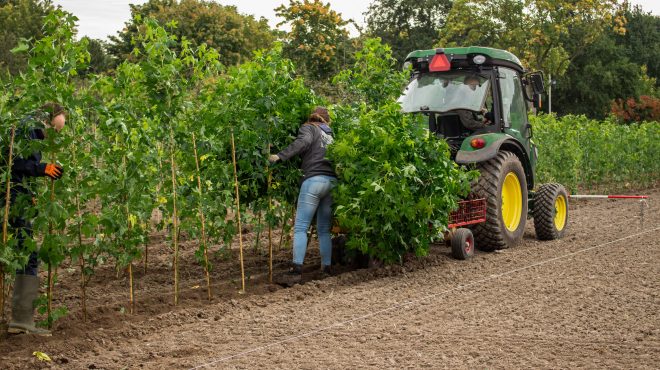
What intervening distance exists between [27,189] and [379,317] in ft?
9.37

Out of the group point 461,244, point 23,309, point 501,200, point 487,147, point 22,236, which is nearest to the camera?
point 22,236

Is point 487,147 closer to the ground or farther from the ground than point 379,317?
farther from the ground

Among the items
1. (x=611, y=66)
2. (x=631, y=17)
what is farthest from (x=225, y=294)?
(x=631, y=17)

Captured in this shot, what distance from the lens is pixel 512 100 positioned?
11.2m

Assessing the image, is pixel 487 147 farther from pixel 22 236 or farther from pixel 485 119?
pixel 22 236

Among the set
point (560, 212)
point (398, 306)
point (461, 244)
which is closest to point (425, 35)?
point (560, 212)

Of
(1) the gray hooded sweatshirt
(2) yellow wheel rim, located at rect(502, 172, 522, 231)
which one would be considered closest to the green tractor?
(2) yellow wheel rim, located at rect(502, 172, 522, 231)

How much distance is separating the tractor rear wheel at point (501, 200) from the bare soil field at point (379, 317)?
1.09 feet

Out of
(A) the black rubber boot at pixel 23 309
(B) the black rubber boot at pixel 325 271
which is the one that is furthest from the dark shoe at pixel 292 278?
(A) the black rubber boot at pixel 23 309

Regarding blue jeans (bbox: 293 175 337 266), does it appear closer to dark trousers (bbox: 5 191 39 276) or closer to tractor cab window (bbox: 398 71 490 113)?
tractor cab window (bbox: 398 71 490 113)

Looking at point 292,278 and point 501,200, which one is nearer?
point 292,278

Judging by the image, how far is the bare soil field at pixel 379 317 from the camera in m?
5.54

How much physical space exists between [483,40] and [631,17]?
22581mm

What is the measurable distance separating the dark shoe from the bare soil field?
13cm
